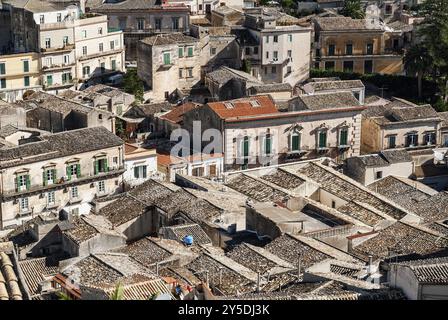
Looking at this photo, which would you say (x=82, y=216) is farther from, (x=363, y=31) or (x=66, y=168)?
(x=363, y=31)

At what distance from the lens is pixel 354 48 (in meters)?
70.0

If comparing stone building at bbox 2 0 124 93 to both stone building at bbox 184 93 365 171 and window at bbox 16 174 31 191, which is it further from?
window at bbox 16 174 31 191

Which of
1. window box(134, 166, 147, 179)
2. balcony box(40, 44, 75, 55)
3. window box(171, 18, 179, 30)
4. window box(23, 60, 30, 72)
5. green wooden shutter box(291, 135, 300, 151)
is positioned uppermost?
window box(171, 18, 179, 30)

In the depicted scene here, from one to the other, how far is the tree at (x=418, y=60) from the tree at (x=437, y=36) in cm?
34

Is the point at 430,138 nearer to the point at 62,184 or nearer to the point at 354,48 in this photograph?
the point at 354,48

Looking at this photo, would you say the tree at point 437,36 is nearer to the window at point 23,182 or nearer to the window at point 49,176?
the window at point 49,176

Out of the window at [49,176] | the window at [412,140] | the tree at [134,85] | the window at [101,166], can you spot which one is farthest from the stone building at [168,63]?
the window at [49,176]

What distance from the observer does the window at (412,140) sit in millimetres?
55750

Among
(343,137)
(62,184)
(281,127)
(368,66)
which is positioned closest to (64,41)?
(281,127)

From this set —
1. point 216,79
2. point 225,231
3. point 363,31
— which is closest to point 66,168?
point 225,231

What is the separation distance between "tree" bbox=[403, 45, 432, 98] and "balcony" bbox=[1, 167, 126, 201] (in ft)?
78.1

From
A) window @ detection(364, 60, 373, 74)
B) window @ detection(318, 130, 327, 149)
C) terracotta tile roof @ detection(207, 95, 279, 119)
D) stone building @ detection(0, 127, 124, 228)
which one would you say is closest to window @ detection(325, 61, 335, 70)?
window @ detection(364, 60, 373, 74)

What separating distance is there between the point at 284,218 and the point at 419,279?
12279 millimetres

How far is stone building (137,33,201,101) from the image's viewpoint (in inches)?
2488
